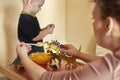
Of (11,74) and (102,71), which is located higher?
(102,71)

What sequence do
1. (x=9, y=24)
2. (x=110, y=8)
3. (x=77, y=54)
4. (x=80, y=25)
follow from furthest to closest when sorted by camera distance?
(x=80, y=25)
(x=9, y=24)
(x=77, y=54)
(x=110, y=8)

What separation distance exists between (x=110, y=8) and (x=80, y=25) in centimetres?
154

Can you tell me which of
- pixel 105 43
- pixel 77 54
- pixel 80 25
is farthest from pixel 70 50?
pixel 80 25

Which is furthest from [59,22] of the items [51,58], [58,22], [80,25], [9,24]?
[51,58]

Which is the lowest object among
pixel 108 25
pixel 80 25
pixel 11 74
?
pixel 80 25

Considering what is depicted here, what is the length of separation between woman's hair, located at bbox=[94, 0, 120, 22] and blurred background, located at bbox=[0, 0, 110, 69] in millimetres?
1242

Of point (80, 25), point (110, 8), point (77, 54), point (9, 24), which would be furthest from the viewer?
point (80, 25)

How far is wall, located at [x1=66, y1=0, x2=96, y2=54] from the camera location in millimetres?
2090

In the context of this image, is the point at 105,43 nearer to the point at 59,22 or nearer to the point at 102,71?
the point at 102,71

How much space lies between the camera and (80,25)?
2.16 meters

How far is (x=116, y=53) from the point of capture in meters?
0.65

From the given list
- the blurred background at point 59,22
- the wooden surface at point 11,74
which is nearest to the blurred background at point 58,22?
the blurred background at point 59,22

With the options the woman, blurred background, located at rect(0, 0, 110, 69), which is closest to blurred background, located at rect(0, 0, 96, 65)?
blurred background, located at rect(0, 0, 110, 69)

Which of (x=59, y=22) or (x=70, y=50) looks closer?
(x=70, y=50)
